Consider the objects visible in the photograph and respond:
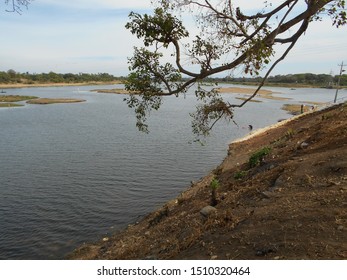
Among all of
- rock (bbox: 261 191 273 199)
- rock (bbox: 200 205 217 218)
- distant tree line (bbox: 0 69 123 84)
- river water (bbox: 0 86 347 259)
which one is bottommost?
river water (bbox: 0 86 347 259)

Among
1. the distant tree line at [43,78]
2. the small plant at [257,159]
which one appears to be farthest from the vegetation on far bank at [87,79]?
the small plant at [257,159]

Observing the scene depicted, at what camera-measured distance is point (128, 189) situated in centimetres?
1741

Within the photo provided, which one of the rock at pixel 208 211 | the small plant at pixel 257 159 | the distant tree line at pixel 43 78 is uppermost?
the distant tree line at pixel 43 78

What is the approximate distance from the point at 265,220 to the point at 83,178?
13892 mm

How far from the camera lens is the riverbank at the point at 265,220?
6.26 meters

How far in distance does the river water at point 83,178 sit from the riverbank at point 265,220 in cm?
194

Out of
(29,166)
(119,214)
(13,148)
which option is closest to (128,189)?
(119,214)

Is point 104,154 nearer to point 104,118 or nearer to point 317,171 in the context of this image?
point 317,171

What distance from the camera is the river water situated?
13023 mm

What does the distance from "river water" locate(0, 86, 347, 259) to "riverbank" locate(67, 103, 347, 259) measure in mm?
1944

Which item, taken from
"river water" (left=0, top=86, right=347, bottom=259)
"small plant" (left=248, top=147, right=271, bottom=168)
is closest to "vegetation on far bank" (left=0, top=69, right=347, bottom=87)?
"river water" (left=0, top=86, right=347, bottom=259)

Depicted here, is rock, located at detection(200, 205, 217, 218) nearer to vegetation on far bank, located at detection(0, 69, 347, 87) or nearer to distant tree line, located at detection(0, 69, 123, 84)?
vegetation on far bank, located at detection(0, 69, 347, 87)

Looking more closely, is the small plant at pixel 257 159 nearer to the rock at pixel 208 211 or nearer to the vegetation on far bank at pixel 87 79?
the rock at pixel 208 211

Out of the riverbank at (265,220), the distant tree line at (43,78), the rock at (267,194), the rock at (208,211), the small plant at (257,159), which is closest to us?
the riverbank at (265,220)
